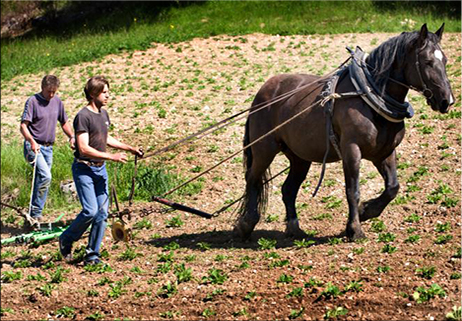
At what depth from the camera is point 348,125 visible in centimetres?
775

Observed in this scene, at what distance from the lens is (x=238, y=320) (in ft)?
20.5

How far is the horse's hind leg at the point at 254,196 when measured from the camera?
28.7 ft

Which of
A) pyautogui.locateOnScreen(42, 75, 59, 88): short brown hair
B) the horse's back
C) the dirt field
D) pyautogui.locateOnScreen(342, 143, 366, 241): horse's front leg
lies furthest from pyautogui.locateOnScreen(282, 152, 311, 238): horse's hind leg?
pyautogui.locateOnScreen(42, 75, 59, 88): short brown hair

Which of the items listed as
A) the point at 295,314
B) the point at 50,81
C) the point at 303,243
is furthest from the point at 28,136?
the point at 295,314

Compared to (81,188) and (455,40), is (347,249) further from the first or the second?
(455,40)

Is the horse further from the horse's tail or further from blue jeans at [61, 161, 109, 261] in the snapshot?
blue jeans at [61, 161, 109, 261]

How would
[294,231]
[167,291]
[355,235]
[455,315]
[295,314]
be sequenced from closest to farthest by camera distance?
[455,315] < [295,314] < [167,291] < [355,235] < [294,231]

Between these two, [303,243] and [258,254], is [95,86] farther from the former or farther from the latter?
[303,243]

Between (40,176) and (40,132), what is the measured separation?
608 mm

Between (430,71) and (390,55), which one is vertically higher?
(390,55)

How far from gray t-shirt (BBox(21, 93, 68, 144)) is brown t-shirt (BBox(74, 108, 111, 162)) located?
2289 millimetres

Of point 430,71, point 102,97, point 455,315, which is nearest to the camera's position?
point 455,315

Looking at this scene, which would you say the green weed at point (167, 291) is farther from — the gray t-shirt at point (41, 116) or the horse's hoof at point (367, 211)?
the gray t-shirt at point (41, 116)

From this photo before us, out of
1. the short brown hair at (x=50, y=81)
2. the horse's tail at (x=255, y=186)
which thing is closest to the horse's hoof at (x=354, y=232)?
the horse's tail at (x=255, y=186)
